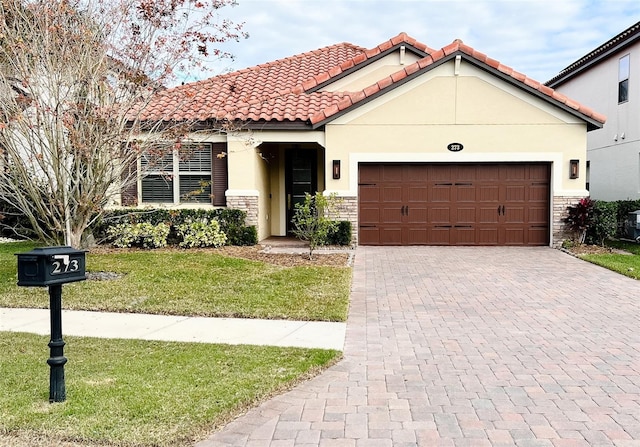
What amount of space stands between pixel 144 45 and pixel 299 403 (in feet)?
25.8

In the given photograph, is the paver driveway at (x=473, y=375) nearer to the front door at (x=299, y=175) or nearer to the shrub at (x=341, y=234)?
the shrub at (x=341, y=234)

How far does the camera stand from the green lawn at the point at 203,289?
7977 millimetres

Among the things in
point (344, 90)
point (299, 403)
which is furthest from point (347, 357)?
point (344, 90)

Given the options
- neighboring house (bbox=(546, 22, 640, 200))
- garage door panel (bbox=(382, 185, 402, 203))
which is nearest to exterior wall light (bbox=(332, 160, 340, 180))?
garage door panel (bbox=(382, 185, 402, 203))

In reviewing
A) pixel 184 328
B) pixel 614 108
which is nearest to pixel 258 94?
pixel 184 328

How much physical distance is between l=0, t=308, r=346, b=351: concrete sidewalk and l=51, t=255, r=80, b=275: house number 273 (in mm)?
2235

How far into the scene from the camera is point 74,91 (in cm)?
955

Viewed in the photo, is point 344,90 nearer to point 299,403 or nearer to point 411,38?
point 411,38

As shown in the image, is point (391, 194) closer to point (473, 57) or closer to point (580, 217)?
point (473, 57)

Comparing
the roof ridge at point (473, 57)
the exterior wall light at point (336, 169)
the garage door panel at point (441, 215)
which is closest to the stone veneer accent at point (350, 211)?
the exterior wall light at point (336, 169)

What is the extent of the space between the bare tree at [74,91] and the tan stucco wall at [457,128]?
229 inches

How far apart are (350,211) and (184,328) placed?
8.85 m

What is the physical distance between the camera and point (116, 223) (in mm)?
15039

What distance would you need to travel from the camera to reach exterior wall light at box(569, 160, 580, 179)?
15.0m
